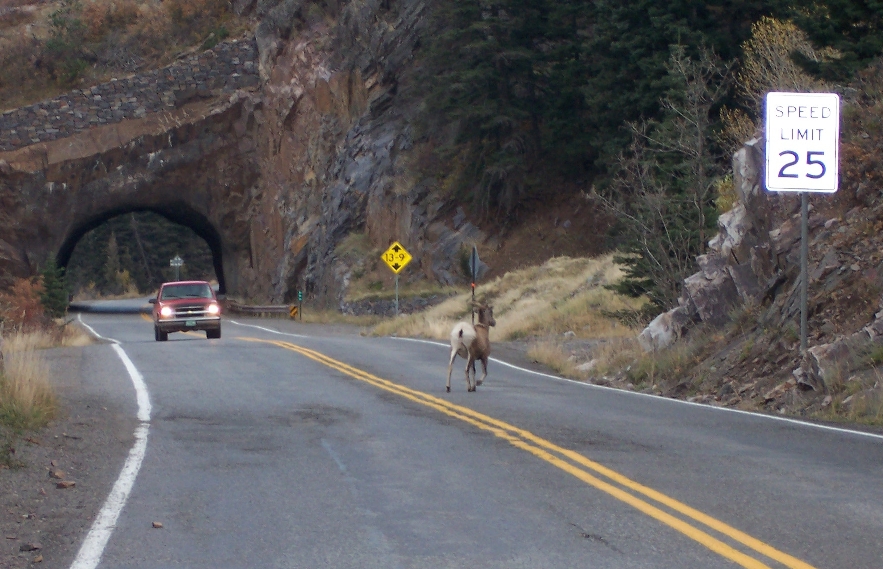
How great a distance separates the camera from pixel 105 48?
209ft

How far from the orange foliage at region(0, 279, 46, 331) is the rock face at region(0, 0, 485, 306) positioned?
16.1m

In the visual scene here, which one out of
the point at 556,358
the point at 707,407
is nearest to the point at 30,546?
the point at 707,407

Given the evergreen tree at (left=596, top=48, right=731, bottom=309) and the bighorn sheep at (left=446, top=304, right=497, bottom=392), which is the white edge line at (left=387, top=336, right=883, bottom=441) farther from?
the evergreen tree at (left=596, top=48, right=731, bottom=309)

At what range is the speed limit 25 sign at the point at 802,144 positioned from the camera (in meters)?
14.8

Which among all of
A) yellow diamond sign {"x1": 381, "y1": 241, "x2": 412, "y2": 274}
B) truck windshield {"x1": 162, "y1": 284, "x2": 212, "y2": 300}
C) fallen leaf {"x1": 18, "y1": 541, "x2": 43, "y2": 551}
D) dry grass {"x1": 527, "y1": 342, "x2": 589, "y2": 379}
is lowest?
fallen leaf {"x1": 18, "y1": 541, "x2": 43, "y2": 551}

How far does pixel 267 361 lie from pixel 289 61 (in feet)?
130

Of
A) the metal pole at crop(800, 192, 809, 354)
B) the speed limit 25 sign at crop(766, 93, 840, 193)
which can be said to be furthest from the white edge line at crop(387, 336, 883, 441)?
the speed limit 25 sign at crop(766, 93, 840, 193)

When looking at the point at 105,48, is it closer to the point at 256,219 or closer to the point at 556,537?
the point at 256,219

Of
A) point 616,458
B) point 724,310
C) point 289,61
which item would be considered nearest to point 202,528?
point 616,458

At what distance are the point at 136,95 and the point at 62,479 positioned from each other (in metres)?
52.4

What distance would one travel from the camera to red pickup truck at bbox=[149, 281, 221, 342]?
99.0 feet

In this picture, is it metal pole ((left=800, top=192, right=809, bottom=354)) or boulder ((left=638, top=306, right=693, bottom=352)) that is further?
boulder ((left=638, top=306, right=693, bottom=352))

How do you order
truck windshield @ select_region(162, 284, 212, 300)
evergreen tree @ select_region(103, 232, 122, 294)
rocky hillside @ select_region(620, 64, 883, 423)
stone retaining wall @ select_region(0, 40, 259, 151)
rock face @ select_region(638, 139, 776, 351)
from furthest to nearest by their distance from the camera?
evergreen tree @ select_region(103, 232, 122, 294), stone retaining wall @ select_region(0, 40, 259, 151), truck windshield @ select_region(162, 284, 212, 300), rock face @ select_region(638, 139, 776, 351), rocky hillside @ select_region(620, 64, 883, 423)

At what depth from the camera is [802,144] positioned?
14.9m
